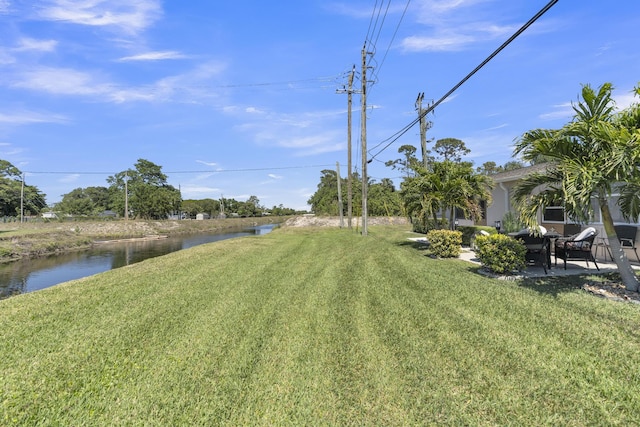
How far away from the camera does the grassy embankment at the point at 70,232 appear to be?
22.2 meters

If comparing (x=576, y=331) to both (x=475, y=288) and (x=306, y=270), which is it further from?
(x=306, y=270)

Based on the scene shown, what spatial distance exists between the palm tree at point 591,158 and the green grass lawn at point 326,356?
1.44 meters

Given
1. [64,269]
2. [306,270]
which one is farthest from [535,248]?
[64,269]

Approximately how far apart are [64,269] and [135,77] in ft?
37.3

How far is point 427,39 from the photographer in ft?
27.4

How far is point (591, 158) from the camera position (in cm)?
507

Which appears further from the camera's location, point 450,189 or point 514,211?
point 514,211

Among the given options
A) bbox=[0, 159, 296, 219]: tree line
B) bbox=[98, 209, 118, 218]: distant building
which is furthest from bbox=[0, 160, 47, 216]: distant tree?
bbox=[98, 209, 118, 218]: distant building

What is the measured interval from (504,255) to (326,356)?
515cm

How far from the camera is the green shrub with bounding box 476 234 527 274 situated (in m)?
6.77

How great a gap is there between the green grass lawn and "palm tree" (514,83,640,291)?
1.44 meters

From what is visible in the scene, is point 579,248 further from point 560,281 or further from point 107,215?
point 107,215

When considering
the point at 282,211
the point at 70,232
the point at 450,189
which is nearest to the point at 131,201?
the point at 70,232

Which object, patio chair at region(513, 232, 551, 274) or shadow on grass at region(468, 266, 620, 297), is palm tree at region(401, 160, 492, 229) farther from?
shadow on grass at region(468, 266, 620, 297)
